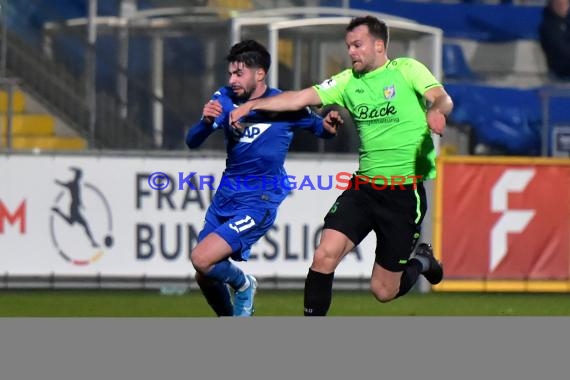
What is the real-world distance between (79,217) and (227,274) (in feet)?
15.2

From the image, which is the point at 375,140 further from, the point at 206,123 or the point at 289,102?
the point at 206,123

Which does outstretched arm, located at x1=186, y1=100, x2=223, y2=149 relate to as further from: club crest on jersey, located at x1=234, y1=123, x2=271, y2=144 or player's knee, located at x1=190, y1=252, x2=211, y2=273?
player's knee, located at x1=190, y1=252, x2=211, y2=273

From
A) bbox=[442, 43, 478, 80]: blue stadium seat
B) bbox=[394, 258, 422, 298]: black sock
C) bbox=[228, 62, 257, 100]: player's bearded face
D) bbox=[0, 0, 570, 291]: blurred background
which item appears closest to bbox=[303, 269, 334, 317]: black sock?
bbox=[394, 258, 422, 298]: black sock

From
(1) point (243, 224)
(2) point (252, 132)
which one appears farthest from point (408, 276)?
(2) point (252, 132)

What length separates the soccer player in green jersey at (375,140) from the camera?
1048 centimetres

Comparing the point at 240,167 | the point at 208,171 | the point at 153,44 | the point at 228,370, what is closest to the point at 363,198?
the point at 240,167

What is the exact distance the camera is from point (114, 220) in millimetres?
15758

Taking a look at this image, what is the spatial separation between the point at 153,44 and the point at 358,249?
170 inches

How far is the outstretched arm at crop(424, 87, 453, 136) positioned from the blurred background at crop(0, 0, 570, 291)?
582 cm

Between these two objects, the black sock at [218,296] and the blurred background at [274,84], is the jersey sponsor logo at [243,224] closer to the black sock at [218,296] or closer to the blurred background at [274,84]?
the black sock at [218,296]

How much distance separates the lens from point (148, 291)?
52.6 feet

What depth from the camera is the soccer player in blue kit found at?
11180 millimetres

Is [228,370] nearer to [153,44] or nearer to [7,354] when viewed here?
[7,354]

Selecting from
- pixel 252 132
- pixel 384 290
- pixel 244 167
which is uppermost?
pixel 252 132
